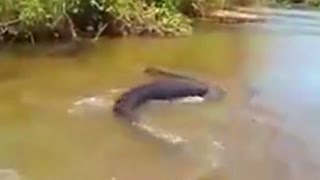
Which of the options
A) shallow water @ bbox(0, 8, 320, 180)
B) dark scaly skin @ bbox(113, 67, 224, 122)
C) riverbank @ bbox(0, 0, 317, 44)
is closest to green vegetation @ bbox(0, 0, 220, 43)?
riverbank @ bbox(0, 0, 317, 44)

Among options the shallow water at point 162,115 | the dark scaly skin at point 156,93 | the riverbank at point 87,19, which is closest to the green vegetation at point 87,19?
the riverbank at point 87,19

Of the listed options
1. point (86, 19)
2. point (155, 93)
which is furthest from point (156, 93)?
point (86, 19)

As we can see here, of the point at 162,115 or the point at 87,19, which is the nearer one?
the point at 162,115

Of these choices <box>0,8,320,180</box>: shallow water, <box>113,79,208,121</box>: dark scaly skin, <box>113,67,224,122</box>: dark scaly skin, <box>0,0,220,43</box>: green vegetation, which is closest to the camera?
<box>0,8,320,180</box>: shallow water

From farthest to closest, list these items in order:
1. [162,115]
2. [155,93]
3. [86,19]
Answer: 1. [86,19]
2. [155,93]
3. [162,115]

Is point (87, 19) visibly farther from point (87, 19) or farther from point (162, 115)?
point (162, 115)

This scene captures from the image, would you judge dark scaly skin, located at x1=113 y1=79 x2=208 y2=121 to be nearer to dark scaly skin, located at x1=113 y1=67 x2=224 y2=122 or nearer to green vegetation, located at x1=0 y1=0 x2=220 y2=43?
dark scaly skin, located at x1=113 y1=67 x2=224 y2=122

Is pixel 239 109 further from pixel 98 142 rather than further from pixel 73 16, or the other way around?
pixel 73 16

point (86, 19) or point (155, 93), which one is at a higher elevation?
point (155, 93)

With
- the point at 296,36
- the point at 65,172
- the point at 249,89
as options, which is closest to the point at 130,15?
the point at 296,36

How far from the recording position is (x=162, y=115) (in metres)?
6.15

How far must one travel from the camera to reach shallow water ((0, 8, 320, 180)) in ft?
15.9

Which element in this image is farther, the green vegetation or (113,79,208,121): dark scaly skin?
the green vegetation

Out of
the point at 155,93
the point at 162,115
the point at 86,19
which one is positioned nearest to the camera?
the point at 162,115
